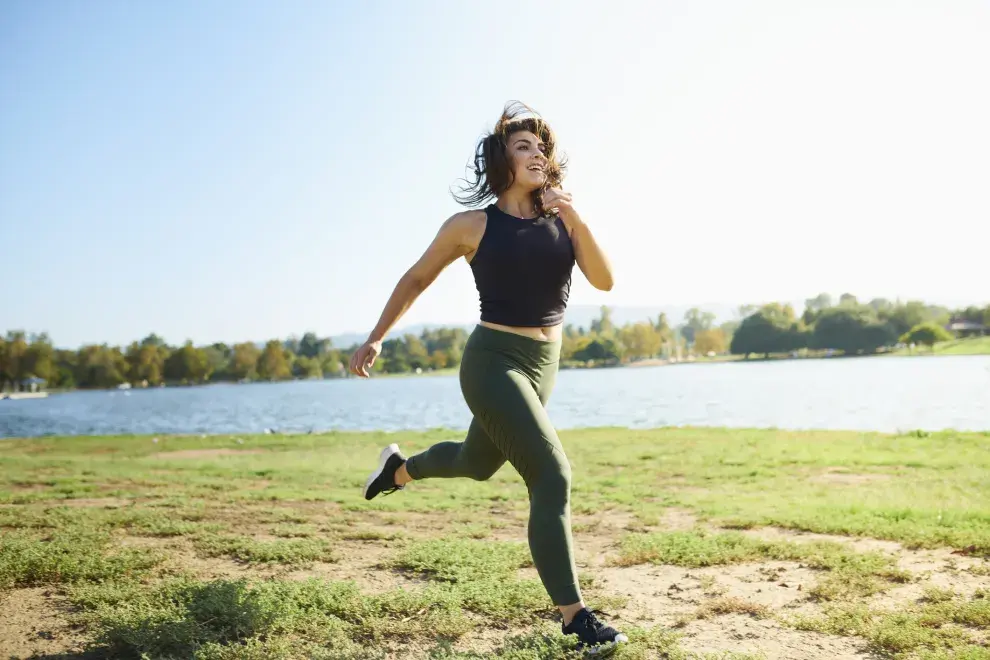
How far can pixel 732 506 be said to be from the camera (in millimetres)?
6895

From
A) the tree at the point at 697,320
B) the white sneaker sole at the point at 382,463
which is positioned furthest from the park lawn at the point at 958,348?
the white sneaker sole at the point at 382,463

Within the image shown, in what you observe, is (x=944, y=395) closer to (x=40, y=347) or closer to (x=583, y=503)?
(x=583, y=503)

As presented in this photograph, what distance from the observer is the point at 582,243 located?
3.54 m

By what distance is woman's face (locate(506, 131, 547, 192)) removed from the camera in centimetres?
365

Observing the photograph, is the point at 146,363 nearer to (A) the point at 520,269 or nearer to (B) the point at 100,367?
(B) the point at 100,367

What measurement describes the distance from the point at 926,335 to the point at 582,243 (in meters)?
109

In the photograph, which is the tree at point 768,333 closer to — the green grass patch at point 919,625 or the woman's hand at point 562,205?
the green grass patch at point 919,625

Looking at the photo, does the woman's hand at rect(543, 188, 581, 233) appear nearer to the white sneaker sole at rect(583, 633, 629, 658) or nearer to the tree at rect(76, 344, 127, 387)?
the white sneaker sole at rect(583, 633, 629, 658)

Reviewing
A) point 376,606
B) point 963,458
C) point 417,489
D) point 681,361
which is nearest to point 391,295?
point 376,606

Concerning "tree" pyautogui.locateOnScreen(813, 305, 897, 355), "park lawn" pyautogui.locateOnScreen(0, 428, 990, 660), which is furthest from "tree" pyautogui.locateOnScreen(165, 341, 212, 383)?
"park lawn" pyautogui.locateOnScreen(0, 428, 990, 660)

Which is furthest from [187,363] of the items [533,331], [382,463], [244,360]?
[533,331]

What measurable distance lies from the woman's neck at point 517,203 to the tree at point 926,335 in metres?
106

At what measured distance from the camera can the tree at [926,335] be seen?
95688 mm

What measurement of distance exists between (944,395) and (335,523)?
33.1m
